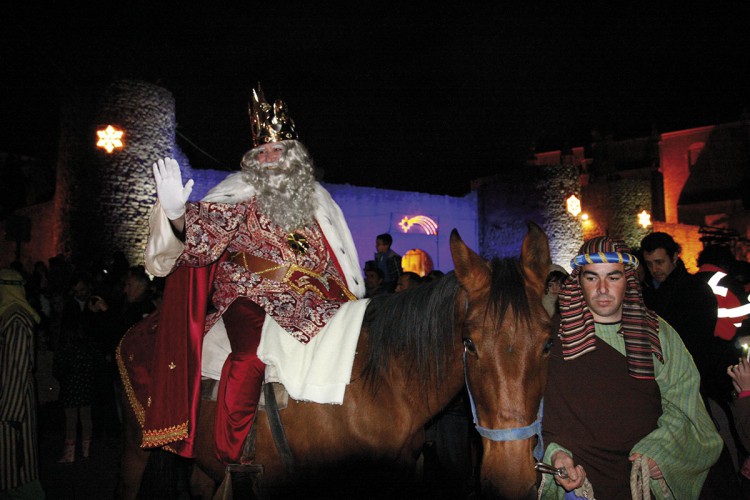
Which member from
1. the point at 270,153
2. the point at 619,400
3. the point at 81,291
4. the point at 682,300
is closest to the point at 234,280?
the point at 270,153

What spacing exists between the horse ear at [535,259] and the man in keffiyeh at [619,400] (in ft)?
0.96

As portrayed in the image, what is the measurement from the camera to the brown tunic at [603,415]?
229cm

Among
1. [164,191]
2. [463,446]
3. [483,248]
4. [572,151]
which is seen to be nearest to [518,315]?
[164,191]

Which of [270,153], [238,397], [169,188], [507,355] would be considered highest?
[270,153]

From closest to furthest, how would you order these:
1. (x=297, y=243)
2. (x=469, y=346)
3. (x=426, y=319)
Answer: (x=469, y=346)
(x=426, y=319)
(x=297, y=243)

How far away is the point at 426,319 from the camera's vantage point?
245 centimetres

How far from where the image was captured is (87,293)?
7.46 m

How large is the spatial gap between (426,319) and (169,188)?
4.82ft

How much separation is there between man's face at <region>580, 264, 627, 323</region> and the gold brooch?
169cm

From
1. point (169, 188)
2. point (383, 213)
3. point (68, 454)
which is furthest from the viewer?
point (383, 213)

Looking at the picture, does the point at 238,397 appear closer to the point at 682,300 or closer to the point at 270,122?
the point at 270,122

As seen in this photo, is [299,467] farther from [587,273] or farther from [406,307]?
[587,273]

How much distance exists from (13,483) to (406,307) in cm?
365

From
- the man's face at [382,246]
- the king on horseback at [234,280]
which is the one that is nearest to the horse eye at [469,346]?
the king on horseback at [234,280]
